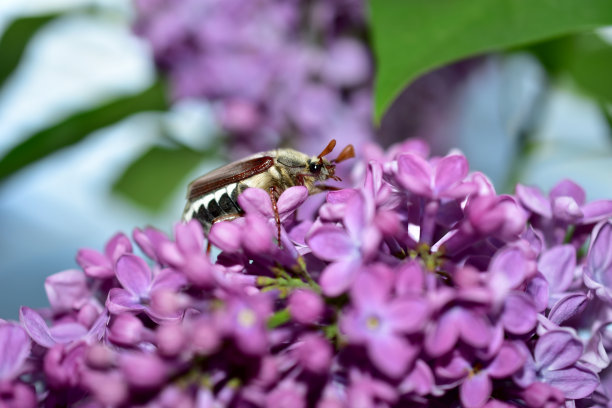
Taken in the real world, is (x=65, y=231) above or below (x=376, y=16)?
below

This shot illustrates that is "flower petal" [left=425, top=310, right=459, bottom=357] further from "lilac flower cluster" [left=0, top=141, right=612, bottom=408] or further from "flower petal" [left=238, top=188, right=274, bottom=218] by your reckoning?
"flower petal" [left=238, top=188, right=274, bottom=218]

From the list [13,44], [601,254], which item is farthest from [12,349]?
[13,44]

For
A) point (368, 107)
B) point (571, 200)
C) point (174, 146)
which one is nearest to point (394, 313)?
point (571, 200)

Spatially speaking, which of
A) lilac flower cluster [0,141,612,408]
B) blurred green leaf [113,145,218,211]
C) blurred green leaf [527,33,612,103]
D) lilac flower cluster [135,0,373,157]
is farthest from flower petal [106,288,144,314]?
blurred green leaf [113,145,218,211]

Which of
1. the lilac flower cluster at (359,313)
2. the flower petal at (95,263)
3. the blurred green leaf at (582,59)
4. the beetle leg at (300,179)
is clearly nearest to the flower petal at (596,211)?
the lilac flower cluster at (359,313)

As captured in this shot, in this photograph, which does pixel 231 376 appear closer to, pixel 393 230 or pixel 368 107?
pixel 393 230

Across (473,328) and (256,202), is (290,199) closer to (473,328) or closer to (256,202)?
(256,202)
